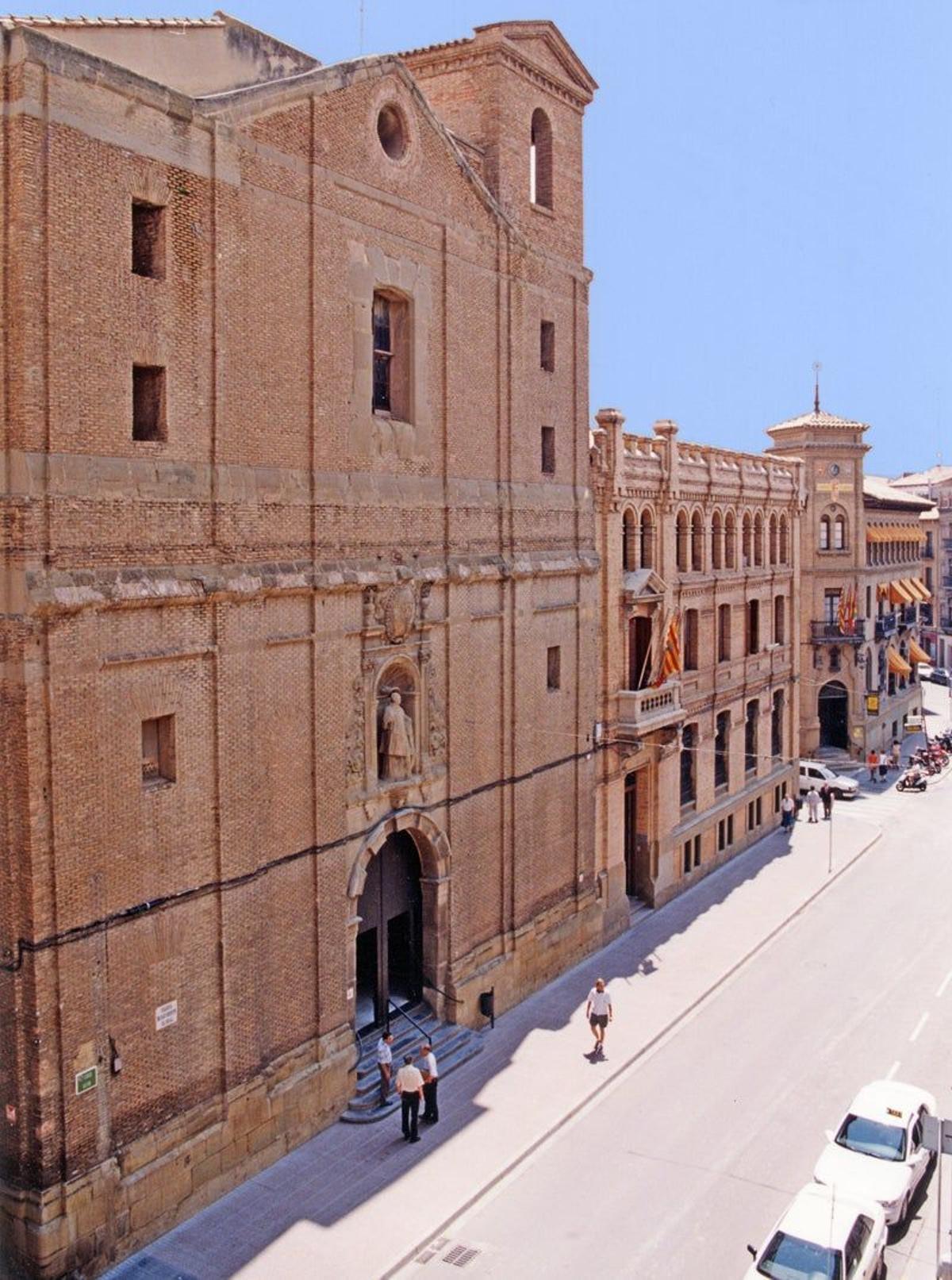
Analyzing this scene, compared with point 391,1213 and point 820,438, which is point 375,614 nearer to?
point 391,1213

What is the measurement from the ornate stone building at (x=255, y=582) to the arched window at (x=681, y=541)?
28.6ft

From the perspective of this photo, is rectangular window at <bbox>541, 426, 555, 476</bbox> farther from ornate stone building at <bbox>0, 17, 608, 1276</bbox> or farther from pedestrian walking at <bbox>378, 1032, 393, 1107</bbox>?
pedestrian walking at <bbox>378, 1032, 393, 1107</bbox>

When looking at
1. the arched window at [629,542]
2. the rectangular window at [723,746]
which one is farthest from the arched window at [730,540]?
the arched window at [629,542]

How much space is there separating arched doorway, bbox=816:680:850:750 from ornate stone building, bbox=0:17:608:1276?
3268cm

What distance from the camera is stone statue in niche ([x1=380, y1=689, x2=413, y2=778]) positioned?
23.2 m

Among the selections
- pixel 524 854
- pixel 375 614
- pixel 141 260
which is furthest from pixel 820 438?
pixel 141 260

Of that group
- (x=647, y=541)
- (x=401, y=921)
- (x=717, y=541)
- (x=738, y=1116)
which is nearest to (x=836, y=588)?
(x=717, y=541)

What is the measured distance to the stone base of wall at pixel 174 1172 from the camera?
1659cm

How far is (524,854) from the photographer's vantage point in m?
27.9

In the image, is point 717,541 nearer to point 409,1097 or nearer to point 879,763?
point 879,763

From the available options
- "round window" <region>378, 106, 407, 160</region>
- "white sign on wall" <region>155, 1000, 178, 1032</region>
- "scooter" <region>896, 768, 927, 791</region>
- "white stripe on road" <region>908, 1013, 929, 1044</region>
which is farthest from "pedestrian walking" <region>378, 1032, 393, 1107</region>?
"scooter" <region>896, 768, 927, 791</region>

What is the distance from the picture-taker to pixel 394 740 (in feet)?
76.1

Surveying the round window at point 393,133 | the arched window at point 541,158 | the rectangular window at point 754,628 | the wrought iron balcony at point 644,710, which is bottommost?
the wrought iron balcony at point 644,710

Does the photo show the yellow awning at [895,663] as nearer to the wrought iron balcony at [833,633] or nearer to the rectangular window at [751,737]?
the wrought iron balcony at [833,633]
